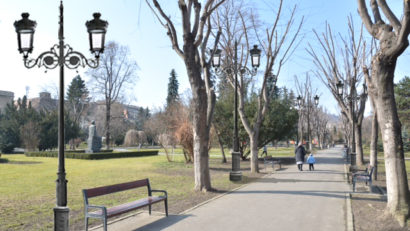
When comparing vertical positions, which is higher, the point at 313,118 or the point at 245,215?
the point at 313,118

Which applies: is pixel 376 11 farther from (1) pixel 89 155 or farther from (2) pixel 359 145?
(1) pixel 89 155

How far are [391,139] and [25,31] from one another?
289 inches

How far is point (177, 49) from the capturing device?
1077 cm

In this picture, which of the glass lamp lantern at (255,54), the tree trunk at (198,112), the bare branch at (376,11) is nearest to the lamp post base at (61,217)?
the tree trunk at (198,112)

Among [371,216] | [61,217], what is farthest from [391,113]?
[61,217]

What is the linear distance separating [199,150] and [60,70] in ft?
18.6

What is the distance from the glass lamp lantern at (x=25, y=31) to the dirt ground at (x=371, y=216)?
6.96m

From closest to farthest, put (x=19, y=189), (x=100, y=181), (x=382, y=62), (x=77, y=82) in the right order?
(x=382, y=62)
(x=19, y=189)
(x=100, y=181)
(x=77, y=82)

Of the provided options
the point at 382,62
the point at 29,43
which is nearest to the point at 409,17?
the point at 382,62

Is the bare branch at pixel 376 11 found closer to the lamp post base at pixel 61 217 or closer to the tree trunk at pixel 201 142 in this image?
the tree trunk at pixel 201 142

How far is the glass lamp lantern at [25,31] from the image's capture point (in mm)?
5938

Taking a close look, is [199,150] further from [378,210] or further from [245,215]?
[378,210]

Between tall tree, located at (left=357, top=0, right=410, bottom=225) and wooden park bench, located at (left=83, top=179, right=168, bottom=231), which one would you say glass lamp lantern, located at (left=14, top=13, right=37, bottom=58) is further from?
tall tree, located at (left=357, top=0, right=410, bottom=225)

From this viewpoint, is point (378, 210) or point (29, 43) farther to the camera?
point (378, 210)
